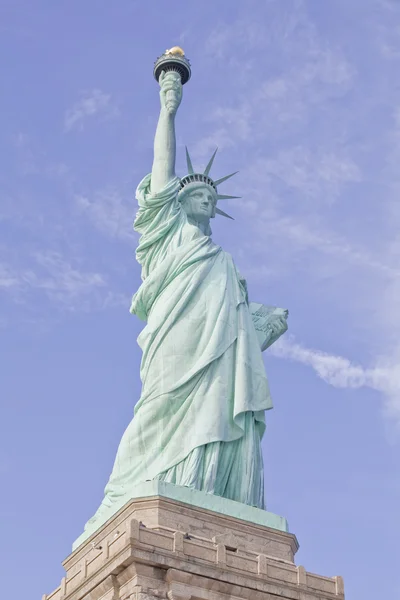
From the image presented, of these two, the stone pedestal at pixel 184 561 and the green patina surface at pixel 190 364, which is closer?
the stone pedestal at pixel 184 561

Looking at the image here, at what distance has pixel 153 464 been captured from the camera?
27.7 metres

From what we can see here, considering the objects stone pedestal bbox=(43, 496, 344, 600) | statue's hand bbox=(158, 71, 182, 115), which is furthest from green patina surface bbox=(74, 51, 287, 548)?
statue's hand bbox=(158, 71, 182, 115)

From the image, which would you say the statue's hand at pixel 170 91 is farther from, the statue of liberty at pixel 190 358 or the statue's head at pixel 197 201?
the statue's head at pixel 197 201

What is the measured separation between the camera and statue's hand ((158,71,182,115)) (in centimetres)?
3328

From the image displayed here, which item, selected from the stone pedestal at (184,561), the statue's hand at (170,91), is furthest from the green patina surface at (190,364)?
the statue's hand at (170,91)

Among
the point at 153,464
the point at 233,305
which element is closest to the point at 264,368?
the point at 233,305

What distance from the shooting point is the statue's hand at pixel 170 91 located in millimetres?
33281

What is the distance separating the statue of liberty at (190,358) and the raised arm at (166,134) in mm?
36

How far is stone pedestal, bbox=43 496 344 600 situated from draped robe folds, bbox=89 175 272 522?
1.59 m

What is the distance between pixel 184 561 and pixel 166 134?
12.5 metres

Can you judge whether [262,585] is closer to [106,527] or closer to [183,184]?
[106,527]

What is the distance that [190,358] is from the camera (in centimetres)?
2916

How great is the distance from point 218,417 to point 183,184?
23.9 feet

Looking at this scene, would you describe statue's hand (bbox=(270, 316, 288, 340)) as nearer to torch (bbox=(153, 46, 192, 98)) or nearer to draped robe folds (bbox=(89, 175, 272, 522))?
draped robe folds (bbox=(89, 175, 272, 522))
